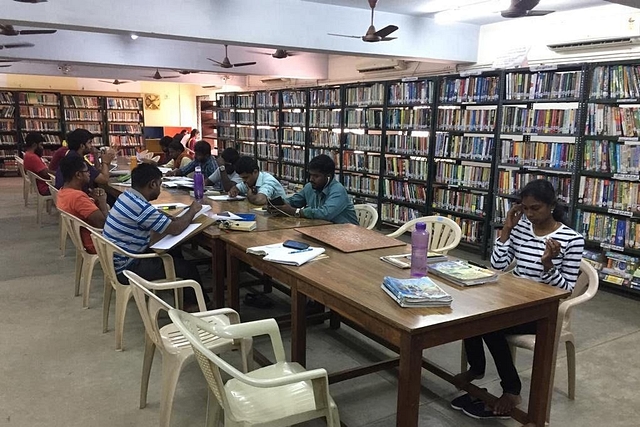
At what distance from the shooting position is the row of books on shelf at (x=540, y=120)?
4902 millimetres

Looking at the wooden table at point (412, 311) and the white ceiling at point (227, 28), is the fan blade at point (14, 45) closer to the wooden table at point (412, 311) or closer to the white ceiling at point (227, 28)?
the white ceiling at point (227, 28)

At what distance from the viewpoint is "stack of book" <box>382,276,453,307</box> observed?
197 cm

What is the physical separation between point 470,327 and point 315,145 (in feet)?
21.6

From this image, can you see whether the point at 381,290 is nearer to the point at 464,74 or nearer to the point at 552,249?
the point at 552,249

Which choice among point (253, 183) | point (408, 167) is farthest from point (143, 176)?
point (408, 167)

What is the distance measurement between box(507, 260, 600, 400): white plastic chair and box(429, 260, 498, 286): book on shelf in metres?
0.41

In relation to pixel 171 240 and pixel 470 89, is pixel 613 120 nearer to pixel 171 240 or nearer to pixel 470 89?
pixel 470 89

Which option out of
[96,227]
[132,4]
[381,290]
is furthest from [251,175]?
[381,290]

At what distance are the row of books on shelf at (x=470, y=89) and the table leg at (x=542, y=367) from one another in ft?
12.9

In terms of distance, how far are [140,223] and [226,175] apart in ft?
6.66

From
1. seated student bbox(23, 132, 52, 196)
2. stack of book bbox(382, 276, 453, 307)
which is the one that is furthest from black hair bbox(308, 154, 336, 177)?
seated student bbox(23, 132, 52, 196)

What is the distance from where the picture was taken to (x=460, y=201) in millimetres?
6078

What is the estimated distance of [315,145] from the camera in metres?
8.30

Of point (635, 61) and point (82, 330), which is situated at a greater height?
point (635, 61)
